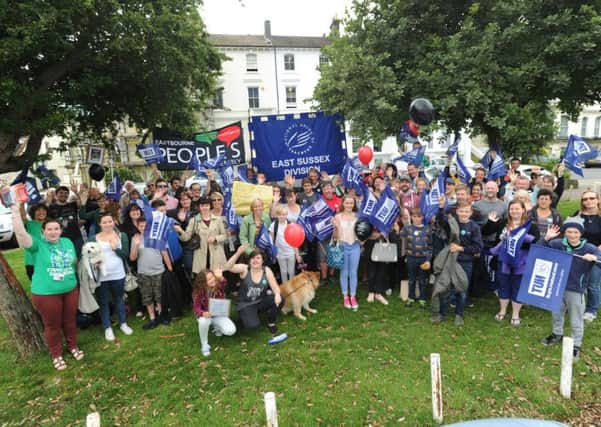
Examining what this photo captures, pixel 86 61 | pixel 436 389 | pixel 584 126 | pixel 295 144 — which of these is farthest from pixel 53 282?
pixel 584 126

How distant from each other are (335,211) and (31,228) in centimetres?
500

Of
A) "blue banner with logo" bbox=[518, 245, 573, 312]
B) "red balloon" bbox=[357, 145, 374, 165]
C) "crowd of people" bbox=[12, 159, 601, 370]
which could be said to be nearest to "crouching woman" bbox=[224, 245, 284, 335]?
"crowd of people" bbox=[12, 159, 601, 370]

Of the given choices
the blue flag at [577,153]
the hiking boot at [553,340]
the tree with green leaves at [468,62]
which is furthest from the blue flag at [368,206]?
the blue flag at [577,153]

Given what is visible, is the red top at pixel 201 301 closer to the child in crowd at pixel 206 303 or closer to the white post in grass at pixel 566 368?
the child in crowd at pixel 206 303

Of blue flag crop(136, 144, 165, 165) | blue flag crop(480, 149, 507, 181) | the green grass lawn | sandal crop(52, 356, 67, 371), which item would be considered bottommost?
the green grass lawn

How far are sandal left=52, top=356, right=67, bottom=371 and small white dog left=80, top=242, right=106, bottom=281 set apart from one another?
3.87ft

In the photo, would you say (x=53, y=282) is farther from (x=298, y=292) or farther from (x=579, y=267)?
(x=579, y=267)

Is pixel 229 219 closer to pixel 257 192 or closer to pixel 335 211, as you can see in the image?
pixel 257 192

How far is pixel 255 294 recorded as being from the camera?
5531mm

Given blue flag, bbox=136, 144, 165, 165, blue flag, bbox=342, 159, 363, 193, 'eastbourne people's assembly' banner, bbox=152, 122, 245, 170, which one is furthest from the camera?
'eastbourne people's assembly' banner, bbox=152, 122, 245, 170

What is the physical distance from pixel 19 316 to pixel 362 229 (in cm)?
539

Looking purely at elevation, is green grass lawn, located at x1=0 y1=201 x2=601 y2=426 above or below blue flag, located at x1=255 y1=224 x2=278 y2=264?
below

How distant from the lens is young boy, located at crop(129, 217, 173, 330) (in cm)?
572

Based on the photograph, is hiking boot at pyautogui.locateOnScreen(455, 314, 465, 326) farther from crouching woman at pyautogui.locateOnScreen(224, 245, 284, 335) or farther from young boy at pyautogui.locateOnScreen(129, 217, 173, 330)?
young boy at pyautogui.locateOnScreen(129, 217, 173, 330)
